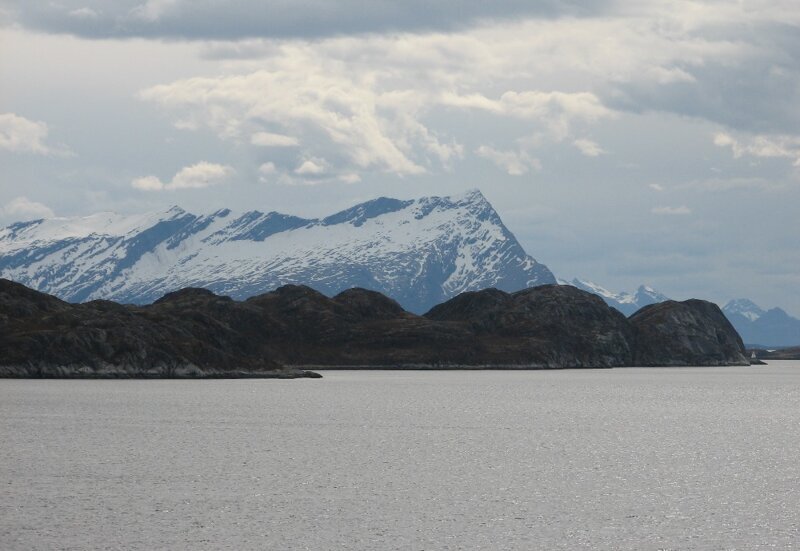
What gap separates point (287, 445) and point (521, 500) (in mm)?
38171

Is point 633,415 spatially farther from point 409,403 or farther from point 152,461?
point 152,461

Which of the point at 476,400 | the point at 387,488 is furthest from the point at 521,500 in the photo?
the point at 476,400

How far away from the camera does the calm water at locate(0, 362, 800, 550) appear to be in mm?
57000

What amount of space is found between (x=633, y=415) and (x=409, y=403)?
1523 inches

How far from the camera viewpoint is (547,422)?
13862cm

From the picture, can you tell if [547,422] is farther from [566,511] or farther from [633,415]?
[566,511]

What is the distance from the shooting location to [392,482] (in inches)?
3044

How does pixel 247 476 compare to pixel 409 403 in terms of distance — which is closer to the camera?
pixel 247 476

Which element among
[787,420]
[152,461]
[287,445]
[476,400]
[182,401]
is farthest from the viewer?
[476,400]

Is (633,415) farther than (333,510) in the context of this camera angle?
Yes

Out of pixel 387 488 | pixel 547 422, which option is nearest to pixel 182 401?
pixel 547 422

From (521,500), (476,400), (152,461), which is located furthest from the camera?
(476,400)

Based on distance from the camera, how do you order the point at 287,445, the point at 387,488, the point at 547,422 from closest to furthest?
the point at 387,488 → the point at 287,445 → the point at 547,422

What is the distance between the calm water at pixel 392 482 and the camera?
5700cm
